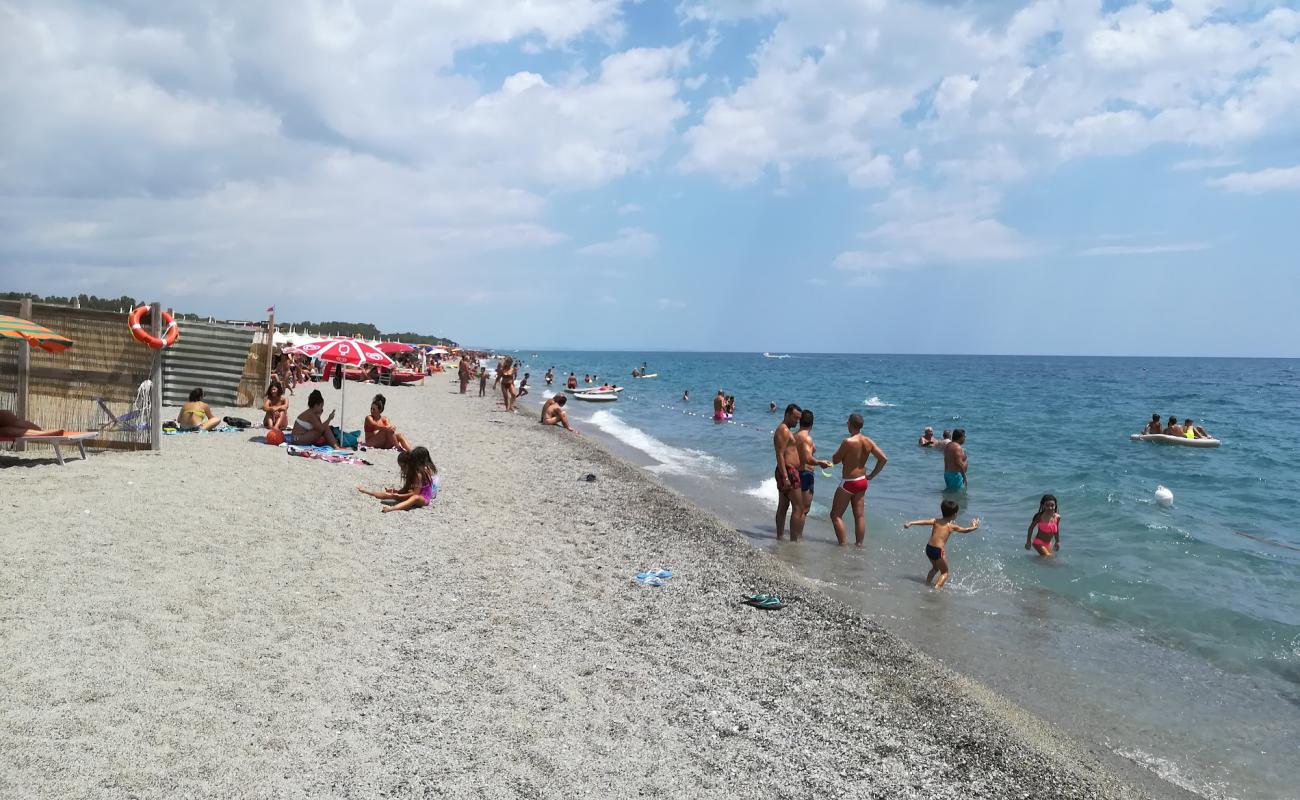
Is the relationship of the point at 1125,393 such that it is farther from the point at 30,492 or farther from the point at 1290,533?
the point at 30,492

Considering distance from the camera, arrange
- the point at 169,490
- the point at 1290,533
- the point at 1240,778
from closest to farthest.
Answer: the point at 1240,778
the point at 169,490
the point at 1290,533

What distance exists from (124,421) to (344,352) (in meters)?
3.37

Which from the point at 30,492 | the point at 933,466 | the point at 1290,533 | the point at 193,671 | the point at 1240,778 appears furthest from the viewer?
the point at 933,466

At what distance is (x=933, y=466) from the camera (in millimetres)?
17391

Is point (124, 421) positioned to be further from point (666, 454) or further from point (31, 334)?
point (666, 454)

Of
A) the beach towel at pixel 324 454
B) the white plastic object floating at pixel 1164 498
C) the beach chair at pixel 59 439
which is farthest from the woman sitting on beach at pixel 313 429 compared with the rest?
the white plastic object floating at pixel 1164 498

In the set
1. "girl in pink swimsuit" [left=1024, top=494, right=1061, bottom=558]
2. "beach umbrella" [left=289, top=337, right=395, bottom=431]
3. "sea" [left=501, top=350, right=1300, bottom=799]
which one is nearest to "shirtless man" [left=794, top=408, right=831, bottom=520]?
"sea" [left=501, top=350, right=1300, bottom=799]

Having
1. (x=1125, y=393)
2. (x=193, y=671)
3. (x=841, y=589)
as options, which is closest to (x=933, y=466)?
(x=841, y=589)

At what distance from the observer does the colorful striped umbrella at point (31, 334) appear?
8.09 meters

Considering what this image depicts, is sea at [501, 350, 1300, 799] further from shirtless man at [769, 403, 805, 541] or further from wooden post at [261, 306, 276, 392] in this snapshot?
wooden post at [261, 306, 276, 392]

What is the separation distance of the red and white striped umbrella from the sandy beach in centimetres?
416

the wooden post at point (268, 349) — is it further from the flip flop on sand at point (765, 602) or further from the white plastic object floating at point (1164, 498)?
the white plastic object floating at point (1164, 498)

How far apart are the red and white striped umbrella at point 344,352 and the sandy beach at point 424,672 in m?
4.16

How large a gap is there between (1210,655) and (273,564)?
7.90m
